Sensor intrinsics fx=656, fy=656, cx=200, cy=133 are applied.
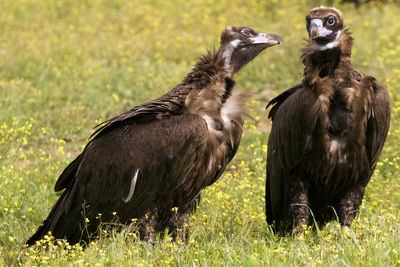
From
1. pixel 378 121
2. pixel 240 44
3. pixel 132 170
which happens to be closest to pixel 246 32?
pixel 240 44

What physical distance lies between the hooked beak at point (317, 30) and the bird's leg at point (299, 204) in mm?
1154

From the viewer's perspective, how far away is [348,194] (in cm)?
519

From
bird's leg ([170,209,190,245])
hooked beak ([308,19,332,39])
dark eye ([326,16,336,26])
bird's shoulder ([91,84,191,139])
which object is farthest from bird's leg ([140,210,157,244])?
dark eye ([326,16,336,26])

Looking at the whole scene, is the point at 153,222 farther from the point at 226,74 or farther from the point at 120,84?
the point at 120,84

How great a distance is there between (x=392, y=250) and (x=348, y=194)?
1.02 m

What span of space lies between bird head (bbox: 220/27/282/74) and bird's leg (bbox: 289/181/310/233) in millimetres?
1051

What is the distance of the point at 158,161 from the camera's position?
4.77 m

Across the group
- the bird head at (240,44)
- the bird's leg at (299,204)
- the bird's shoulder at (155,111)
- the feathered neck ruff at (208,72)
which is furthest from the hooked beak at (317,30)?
the bird's leg at (299,204)

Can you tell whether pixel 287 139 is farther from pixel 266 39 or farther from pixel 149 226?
pixel 149 226

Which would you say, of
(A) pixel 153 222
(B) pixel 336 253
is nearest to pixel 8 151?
(A) pixel 153 222

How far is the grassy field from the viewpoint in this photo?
449cm

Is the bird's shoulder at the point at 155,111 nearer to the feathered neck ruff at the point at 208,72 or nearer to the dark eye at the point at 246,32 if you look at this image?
the feathered neck ruff at the point at 208,72

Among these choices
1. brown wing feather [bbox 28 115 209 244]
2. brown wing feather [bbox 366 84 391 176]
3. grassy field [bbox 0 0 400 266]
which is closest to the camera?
grassy field [bbox 0 0 400 266]

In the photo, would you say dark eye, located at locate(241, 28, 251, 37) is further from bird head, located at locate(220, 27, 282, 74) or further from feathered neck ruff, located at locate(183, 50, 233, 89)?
feathered neck ruff, located at locate(183, 50, 233, 89)
